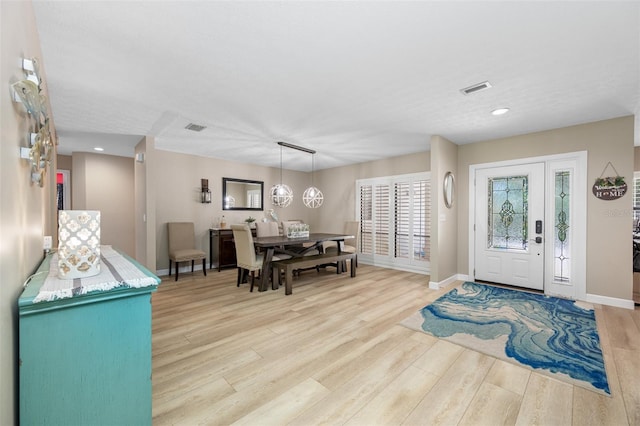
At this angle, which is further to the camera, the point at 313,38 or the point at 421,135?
the point at 421,135

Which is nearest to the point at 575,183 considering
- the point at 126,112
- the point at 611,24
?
the point at 611,24

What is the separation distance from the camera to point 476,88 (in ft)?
8.93

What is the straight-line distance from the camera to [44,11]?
1666mm

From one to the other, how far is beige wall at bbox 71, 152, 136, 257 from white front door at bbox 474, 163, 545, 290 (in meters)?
6.87

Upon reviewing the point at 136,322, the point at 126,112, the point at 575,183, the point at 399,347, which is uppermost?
the point at 126,112

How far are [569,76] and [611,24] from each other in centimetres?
75

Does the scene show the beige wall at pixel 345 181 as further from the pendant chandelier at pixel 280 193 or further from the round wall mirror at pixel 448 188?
the pendant chandelier at pixel 280 193

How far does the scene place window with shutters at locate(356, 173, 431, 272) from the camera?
18.2ft

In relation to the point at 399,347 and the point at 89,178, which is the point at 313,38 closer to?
the point at 399,347

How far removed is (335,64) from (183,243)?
179 inches

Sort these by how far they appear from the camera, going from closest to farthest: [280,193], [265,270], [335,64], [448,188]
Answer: [335,64], [265,270], [448,188], [280,193]

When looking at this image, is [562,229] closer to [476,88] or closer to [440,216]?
[440,216]

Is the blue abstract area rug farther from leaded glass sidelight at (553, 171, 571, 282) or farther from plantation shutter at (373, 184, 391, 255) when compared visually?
plantation shutter at (373, 184, 391, 255)

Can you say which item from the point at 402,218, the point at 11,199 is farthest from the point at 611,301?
the point at 11,199
